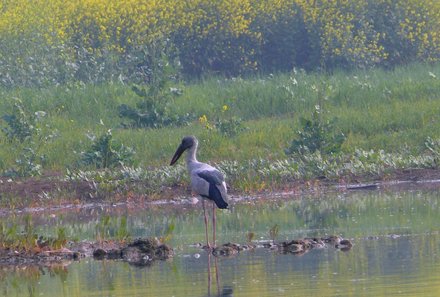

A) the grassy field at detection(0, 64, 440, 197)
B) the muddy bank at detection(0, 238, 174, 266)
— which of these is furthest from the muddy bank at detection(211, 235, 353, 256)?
the grassy field at detection(0, 64, 440, 197)

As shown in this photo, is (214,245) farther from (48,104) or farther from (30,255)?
(48,104)

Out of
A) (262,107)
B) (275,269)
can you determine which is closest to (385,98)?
(262,107)

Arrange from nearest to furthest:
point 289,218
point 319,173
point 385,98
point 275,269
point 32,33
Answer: point 275,269, point 289,218, point 319,173, point 385,98, point 32,33

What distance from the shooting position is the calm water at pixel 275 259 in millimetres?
10609

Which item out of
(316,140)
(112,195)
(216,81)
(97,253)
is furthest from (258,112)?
(97,253)

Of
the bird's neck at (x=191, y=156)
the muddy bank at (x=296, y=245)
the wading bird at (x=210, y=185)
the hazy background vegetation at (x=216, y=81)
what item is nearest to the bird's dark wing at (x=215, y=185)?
the wading bird at (x=210, y=185)

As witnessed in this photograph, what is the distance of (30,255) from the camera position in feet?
44.7

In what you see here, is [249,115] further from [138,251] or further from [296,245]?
[296,245]

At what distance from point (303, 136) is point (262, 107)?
448cm

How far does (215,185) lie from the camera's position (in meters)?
14.1

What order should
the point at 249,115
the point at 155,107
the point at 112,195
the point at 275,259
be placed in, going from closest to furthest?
1. the point at 275,259
2. the point at 112,195
3. the point at 155,107
4. the point at 249,115

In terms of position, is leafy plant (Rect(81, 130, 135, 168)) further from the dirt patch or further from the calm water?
the calm water

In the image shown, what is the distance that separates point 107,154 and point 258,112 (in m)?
4.98

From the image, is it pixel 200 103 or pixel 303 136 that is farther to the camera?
pixel 200 103
